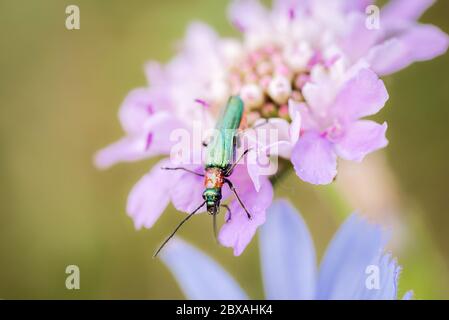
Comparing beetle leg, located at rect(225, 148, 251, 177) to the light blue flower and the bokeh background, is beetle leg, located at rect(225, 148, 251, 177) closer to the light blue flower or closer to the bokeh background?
the light blue flower

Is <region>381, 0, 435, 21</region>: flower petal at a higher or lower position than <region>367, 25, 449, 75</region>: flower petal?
higher

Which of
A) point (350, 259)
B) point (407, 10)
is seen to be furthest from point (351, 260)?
point (407, 10)

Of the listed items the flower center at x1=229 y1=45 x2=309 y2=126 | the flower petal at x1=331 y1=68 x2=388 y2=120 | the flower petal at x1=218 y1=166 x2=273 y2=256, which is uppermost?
the flower center at x1=229 y1=45 x2=309 y2=126

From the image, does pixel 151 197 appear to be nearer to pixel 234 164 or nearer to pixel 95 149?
pixel 234 164

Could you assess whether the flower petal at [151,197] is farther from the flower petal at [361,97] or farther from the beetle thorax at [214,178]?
the flower petal at [361,97]

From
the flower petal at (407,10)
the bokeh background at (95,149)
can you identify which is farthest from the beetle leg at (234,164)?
the bokeh background at (95,149)

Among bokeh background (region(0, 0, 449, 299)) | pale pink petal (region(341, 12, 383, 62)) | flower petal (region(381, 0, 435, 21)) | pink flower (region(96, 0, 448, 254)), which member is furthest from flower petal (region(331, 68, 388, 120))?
bokeh background (region(0, 0, 449, 299))
